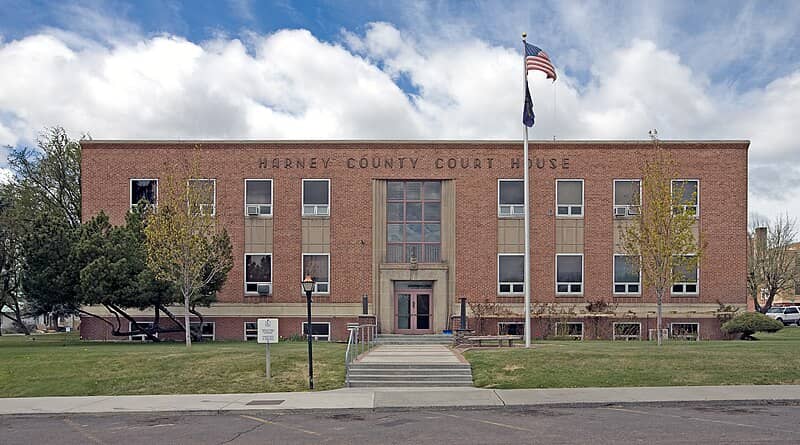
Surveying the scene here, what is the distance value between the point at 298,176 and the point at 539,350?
54.3ft

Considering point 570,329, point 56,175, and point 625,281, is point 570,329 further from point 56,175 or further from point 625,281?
point 56,175

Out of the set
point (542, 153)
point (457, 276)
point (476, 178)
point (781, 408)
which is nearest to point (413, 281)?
point (457, 276)

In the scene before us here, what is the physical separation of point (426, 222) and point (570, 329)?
8.06m

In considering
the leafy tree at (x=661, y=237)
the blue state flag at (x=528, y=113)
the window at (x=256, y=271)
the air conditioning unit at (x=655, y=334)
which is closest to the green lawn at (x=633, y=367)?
the leafy tree at (x=661, y=237)

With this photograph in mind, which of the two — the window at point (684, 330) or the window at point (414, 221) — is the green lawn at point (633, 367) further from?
the window at point (414, 221)

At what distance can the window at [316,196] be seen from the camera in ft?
122

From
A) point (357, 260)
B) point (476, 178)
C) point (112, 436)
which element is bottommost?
point (112, 436)

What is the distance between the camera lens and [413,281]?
37000mm

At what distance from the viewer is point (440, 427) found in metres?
14.8

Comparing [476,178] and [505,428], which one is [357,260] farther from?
[505,428]

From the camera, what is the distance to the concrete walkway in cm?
1736

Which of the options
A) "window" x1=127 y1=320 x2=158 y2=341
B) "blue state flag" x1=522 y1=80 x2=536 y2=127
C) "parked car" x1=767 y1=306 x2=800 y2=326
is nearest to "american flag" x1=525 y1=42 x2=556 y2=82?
"blue state flag" x1=522 y1=80 x2=536 y2=127

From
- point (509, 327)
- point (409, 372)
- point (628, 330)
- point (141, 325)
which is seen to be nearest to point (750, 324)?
point (628, 330)

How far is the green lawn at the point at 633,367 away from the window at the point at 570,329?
11315mm
